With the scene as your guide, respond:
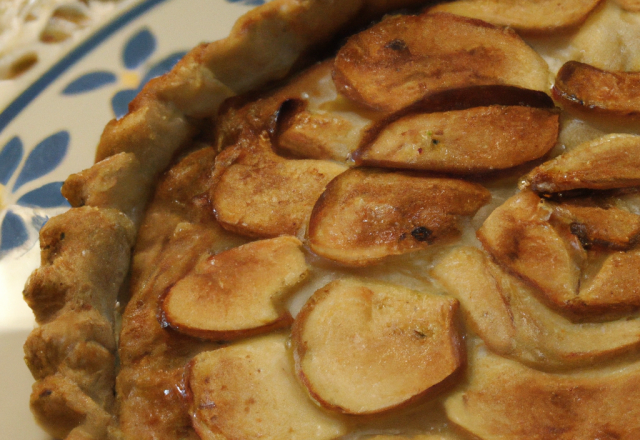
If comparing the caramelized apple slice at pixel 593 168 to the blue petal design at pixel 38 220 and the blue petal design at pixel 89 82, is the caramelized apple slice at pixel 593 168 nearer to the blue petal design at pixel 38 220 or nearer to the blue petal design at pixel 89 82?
the blue petal design at pixel 38 220

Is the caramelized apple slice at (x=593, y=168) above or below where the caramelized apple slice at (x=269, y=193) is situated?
below

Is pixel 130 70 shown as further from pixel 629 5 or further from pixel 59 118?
pixel 629 5

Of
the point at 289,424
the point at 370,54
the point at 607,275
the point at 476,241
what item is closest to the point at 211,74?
the point at 370,54

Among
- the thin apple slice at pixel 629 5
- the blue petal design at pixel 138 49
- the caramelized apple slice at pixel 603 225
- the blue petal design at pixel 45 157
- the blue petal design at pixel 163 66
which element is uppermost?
the blue petal design at pixel 138 49

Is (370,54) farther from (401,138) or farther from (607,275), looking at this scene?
(607,275)

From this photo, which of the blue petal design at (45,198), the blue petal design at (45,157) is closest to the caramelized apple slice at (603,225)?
the blue petal design at (45,198)

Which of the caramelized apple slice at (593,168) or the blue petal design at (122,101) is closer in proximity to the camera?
the caramelized apple slice at (593,168)

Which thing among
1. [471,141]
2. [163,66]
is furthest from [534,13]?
[163,66]

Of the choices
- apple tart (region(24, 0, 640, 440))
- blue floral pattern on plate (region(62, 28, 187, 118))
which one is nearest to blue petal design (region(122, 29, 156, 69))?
blue floral pattern on plate (region(62, 28, 187, 118))
